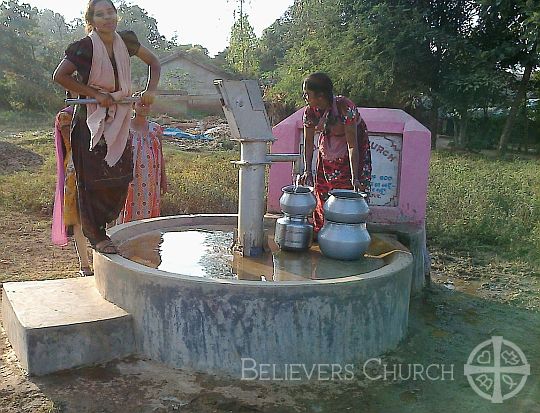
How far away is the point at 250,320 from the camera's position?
3141mm

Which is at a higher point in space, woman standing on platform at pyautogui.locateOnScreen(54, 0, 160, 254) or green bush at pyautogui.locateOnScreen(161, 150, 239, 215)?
woman standing on platform at pyautogui.locateOnScreen(54, 0, 160, 254)

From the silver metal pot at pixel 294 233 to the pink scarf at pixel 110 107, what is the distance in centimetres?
112

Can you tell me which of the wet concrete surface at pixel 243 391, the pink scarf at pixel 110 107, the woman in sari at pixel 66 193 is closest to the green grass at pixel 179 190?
the woman in sari at pixel 66 193

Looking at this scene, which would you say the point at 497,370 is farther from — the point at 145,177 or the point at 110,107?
the point at 145,177

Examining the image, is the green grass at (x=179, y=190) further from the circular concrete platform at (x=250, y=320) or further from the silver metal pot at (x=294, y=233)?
the circular concrete platform at (x=250, y=320)

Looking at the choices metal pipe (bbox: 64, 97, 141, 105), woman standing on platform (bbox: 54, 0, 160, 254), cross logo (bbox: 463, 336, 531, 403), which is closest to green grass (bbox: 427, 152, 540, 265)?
cross logo (bbox: 463, 336, 531, 403)

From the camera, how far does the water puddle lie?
3.65m

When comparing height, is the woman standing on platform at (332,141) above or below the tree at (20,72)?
below

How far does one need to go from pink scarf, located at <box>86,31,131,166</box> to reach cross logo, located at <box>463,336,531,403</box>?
91.6 inches

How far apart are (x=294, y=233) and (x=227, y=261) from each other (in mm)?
Answer: 461

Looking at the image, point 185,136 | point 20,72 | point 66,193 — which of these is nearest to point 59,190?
point 66,193

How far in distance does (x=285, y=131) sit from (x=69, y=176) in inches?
76.4

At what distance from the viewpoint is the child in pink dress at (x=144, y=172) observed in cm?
484

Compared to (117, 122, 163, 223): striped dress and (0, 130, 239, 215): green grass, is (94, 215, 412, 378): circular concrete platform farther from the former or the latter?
(0, 130, 239, 215): green grass
